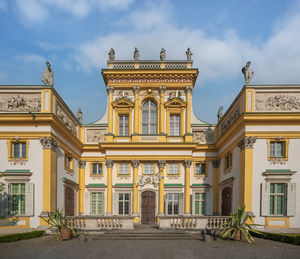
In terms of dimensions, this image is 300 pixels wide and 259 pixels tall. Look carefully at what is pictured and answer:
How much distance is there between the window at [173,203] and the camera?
23.8 metres

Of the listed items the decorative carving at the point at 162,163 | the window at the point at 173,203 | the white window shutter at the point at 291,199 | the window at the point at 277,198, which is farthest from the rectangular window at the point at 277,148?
the window at the point at 173,203

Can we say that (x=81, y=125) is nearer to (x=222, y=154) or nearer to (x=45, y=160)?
(x=45, y=160)

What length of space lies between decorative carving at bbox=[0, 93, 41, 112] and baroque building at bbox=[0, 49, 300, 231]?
0.07 metres

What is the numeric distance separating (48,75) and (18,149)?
18.7 feet

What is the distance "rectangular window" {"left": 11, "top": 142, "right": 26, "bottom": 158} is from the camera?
18031 mm

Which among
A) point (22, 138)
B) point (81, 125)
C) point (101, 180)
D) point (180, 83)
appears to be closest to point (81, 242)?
point (22, 138)

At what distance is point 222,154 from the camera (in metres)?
23.5

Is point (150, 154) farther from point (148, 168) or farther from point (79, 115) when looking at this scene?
point (79, 115)

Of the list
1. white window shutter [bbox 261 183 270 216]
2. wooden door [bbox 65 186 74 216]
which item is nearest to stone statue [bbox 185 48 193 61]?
white window shutter [bbox 261 183 270 216]

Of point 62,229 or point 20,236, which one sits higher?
point 62,229

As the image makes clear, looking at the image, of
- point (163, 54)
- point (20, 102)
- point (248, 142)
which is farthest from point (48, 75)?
point (248, 142)

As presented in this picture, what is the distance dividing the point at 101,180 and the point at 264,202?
47.6ft

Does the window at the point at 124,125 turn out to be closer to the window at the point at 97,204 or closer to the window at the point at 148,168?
the window at the point at 148,168

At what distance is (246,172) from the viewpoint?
17422 millimetres
